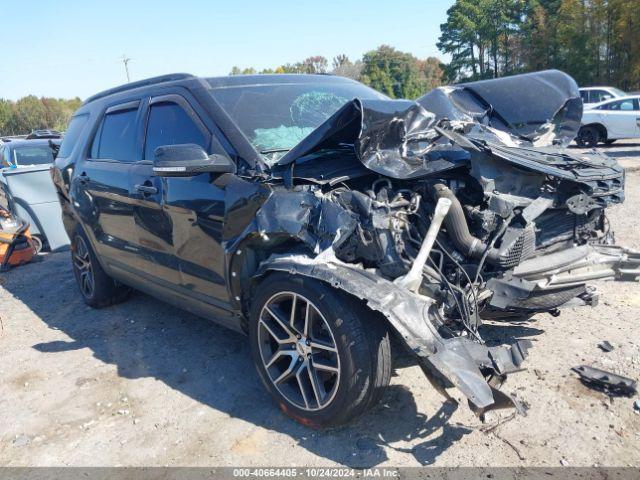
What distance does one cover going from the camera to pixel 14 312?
573 centimetres

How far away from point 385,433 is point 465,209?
135 cm

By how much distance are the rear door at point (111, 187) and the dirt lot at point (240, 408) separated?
811mm

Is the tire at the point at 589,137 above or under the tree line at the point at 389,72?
under

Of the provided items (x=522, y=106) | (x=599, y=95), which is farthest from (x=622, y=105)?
(x=522, y=106)

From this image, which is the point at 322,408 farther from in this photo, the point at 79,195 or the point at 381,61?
the point at 381,61

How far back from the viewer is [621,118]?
14.8m

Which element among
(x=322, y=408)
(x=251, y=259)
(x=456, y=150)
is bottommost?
(x=322, y=408)

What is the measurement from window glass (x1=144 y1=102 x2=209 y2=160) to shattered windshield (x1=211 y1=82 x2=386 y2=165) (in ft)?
0.89

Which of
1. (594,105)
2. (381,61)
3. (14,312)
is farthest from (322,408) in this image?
(381,61)

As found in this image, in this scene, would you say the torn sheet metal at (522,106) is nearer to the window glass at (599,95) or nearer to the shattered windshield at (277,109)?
the shattered windshield at (277,109)

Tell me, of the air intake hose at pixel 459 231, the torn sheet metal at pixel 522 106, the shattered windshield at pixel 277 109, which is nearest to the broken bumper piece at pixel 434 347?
the air intake hose at pixel 459 231

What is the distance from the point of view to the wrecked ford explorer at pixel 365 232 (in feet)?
8.98

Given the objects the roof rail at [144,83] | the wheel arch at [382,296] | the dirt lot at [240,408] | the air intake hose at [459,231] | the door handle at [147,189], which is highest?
the roof rail at [144,83]

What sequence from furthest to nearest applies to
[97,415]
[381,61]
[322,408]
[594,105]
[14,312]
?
1. [381,61]
2. [594,105]
3. [14,312]
4. [97,415]
5. [322,408]
